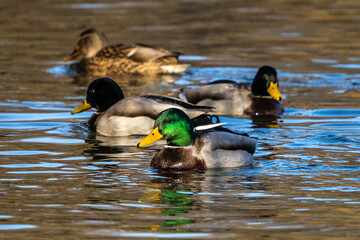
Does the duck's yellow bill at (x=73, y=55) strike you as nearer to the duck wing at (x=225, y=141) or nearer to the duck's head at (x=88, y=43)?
the duck's head at (x=88, y=43)

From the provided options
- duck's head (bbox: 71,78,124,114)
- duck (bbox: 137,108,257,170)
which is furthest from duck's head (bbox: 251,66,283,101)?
duck (bbox: 137,108,257,170)

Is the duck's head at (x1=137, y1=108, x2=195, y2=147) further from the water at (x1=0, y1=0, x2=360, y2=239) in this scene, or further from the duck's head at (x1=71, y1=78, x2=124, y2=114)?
the duck's head at (x1=71, y1=78, x2=124, y2=114)

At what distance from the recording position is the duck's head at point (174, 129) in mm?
9055

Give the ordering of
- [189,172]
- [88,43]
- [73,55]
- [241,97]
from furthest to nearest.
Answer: [88,43] → [73,55] → [241,97] → [189,172]

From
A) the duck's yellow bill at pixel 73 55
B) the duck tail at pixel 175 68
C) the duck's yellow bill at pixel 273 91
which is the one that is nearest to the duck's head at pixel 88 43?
the duck's yellow bill at pixel 73 55

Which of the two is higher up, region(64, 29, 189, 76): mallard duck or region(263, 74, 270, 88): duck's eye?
region(64, 29, 189, 76): mallard duck

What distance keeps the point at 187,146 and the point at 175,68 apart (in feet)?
25.1

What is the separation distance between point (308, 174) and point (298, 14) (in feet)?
49.0

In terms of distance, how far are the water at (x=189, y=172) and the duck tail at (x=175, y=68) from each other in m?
0.21

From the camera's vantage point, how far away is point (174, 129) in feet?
29.7

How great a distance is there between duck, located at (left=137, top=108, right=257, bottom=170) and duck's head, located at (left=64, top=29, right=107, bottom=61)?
887 centimetres

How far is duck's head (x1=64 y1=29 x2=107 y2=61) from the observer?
1773cm

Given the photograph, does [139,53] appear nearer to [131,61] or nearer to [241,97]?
[131,61]

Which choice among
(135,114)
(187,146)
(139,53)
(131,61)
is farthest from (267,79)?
(131,61)
